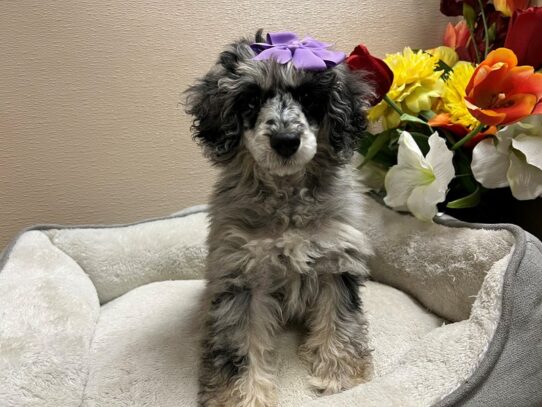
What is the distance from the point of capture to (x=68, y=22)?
167 cm

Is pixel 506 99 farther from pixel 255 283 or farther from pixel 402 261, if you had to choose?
pixel 255 283

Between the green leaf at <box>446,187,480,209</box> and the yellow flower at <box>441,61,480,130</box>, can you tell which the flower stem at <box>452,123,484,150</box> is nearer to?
the yellow flower at <box>441,61,480,130</box>

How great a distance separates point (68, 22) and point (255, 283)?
111 cm

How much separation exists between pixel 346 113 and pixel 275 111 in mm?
187

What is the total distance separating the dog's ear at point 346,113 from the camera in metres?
1.19

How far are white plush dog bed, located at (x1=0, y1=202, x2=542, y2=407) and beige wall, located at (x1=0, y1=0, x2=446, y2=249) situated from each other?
20 centimetres

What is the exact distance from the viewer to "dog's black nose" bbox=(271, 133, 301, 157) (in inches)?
42.1

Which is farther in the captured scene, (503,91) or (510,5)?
(510,5)

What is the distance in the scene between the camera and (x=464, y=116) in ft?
4.78

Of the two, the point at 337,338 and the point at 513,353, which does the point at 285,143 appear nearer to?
the point at 337,338

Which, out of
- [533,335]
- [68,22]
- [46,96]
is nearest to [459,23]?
[533,335]

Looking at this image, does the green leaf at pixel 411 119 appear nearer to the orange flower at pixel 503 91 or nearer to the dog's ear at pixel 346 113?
the orange flower at pixel 503 91

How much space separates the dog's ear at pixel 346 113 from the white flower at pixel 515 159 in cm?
39

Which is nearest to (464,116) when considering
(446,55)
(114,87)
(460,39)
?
(446,55)
